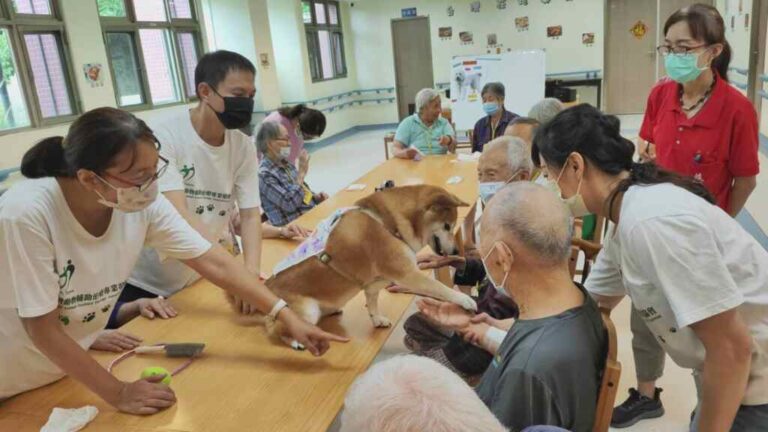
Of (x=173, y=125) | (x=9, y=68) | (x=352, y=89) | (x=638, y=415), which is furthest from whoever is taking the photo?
(x=352, y=89)

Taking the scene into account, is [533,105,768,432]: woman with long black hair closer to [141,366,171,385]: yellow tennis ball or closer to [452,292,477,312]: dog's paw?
[452,292,477,312]: dog's paw

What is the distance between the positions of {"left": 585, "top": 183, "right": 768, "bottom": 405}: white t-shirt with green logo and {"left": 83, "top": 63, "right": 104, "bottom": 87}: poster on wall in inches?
260

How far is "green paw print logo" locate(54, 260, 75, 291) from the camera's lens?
52.6 inches

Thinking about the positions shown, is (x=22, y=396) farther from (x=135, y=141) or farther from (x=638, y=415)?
(x=638, y=415)

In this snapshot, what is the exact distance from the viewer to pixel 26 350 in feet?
4.56

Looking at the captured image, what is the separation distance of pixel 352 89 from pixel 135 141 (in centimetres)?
1165

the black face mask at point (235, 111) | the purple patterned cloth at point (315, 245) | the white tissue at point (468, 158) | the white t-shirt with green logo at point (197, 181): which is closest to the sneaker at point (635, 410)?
the purple patterned cloth at point (315, 245)

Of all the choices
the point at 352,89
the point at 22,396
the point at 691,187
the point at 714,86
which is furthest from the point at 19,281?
the point at 352,89

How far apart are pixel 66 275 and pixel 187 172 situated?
2.61ft

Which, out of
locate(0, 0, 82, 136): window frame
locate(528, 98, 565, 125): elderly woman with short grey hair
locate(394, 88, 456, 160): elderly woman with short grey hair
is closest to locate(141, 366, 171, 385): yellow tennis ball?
locate(528, 98, 565, 125): elderly woman with short grey hair

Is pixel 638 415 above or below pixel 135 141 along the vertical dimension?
below

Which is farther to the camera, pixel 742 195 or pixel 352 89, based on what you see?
pixel 352 89

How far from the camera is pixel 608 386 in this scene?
3.65ft

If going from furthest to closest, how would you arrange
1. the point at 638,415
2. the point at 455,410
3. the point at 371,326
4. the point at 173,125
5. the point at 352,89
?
the point at 352,89
the point at 638,415
the point at 173,125
the point at 371,326
the point at 455,410
